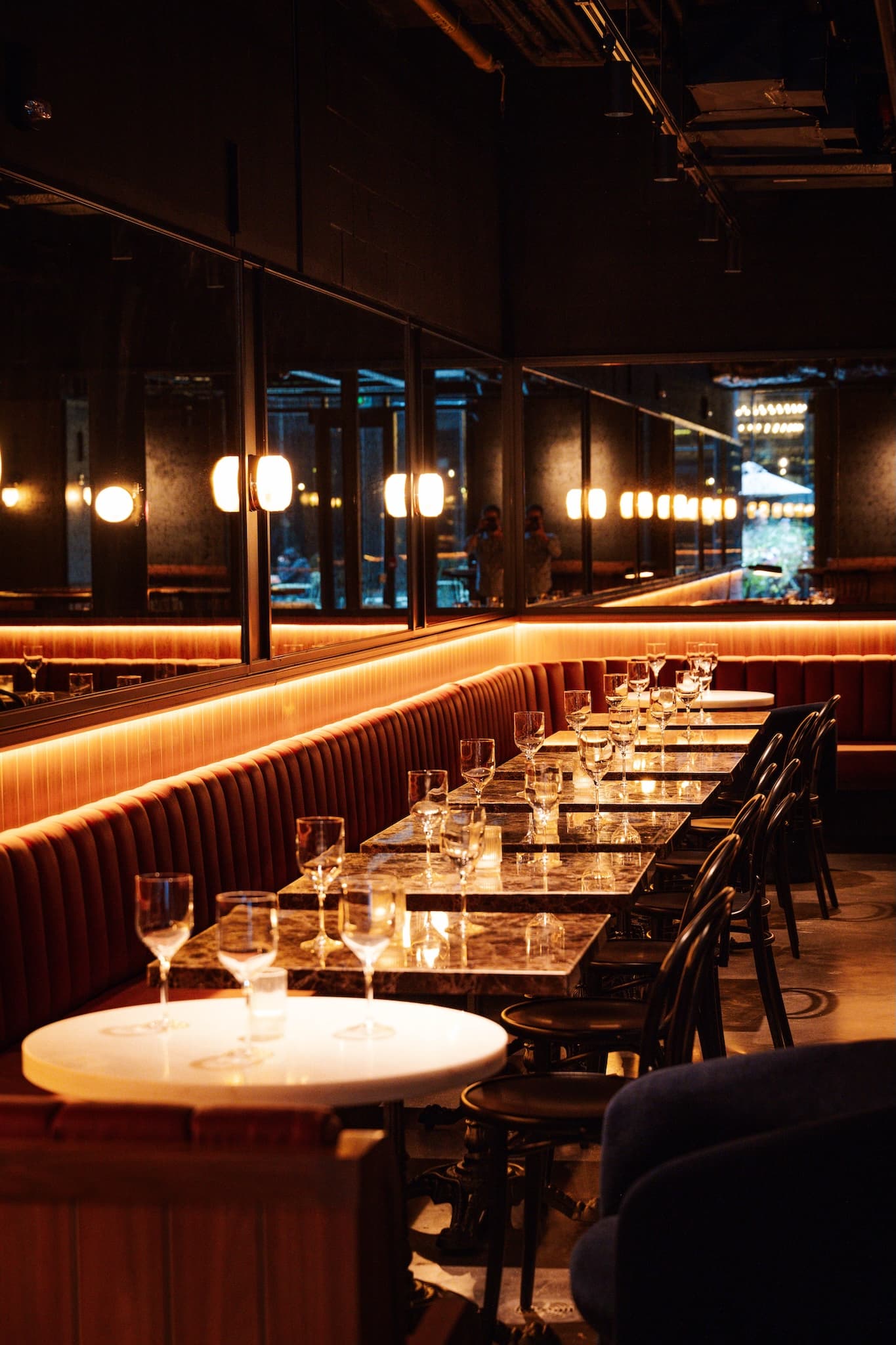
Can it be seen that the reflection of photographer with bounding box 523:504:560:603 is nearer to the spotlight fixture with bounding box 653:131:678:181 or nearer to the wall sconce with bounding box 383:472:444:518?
the wall sconce with bounding box 383:472:444:518

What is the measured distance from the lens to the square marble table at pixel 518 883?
3.56 meters

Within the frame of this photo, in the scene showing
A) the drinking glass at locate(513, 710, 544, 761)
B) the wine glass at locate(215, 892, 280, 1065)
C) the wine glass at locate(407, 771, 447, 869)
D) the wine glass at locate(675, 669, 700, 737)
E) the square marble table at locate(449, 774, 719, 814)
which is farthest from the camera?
the wine glass at locate(675, 669, 700, 737)

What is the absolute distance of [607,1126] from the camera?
2391mm

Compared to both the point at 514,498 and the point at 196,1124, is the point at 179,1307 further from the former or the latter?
the point at 514,498

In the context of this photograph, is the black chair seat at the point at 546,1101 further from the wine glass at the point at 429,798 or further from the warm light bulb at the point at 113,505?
the warm light bulb at the point at 113,505

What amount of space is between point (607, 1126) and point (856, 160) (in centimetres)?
734

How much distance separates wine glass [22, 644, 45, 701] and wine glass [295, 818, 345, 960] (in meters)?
1.73

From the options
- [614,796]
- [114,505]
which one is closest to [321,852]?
[614,796]

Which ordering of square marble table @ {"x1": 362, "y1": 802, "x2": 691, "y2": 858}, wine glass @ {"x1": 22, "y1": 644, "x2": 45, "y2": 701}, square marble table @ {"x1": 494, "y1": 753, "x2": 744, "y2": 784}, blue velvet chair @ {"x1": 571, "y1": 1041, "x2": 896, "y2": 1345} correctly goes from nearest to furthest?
blue velvet chair @ {"x1": 571, "y1": 1041, "x2": 896, "y2": 1345} → square marble table @ {"x1": 362, "y1": 802, "x2": 691, "y2": 858} → wine glass @ {"x1": 22, "y1": 644, "x2": 45, "y2": 701} → square marble table @ {"x1": 494, "y1": 753, "x2": 744, "y2": 784}

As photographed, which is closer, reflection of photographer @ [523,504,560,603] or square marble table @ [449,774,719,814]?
square marble table @ [449,774,719,814]

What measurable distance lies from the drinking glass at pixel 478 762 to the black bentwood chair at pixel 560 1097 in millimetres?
976

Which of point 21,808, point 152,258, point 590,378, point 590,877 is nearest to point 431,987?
point 590,877

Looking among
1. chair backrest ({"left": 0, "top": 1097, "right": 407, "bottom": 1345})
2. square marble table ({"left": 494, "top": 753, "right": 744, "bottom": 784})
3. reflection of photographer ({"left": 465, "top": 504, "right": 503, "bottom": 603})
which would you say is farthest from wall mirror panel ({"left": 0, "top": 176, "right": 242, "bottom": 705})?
reflection of photographer ({"left": 465, "top": 504, "right": 503, "bottom": 603})

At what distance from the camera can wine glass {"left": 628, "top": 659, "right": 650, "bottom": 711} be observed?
6.76 metres
